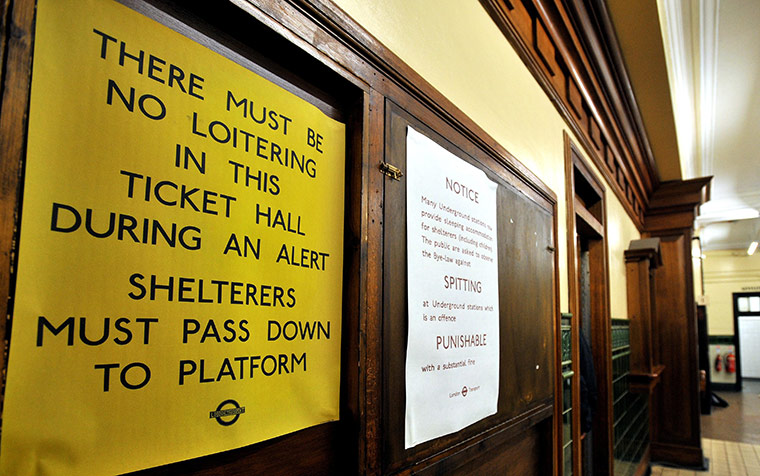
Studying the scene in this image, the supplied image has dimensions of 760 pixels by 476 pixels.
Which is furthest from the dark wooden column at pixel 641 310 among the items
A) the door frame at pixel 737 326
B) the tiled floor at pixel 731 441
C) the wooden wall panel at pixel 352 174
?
the door frame at pixel 737 326

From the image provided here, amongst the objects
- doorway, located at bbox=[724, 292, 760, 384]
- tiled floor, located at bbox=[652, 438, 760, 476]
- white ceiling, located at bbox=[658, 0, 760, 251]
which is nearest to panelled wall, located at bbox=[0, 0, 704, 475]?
white ceiling, located at bbox=[658, 0, 760, 251]

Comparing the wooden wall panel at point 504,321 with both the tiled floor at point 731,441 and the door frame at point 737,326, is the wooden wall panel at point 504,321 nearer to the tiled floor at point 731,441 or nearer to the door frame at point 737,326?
the tiled floor at point 731,441

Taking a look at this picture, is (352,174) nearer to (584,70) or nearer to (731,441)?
(584,70)

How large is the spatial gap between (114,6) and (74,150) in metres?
0.21

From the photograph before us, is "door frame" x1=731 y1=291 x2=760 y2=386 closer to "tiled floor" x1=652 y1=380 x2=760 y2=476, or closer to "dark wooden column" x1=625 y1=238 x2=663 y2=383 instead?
"tiled floor" x1=652 y1=380 x2=760 y2=476

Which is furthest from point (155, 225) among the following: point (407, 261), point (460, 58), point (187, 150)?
point (460, 58)

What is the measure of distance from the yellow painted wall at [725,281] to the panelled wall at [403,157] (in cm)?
1297

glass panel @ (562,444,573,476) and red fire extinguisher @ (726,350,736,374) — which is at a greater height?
glass panel @ (562,444,573,476)

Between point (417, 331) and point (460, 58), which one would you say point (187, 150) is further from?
point (460, 58)

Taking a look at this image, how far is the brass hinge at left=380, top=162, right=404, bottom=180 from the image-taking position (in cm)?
110

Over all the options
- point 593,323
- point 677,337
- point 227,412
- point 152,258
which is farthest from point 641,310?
point 152,258

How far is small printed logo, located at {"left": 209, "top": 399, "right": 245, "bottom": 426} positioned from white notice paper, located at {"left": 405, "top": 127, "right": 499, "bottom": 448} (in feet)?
1.57

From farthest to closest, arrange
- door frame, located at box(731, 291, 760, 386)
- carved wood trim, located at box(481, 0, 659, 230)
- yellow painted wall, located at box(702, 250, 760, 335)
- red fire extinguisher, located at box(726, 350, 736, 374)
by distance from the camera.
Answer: yellow painted wall, located at box(702, 250, 760, 335), red fire extinguisher, located at box(726, 350, 736, 374), door frame, located at box(731, 291, 760, 386), carved wood trim, located at box(481, 0, 659, 230)

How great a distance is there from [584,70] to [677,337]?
12.9ft
